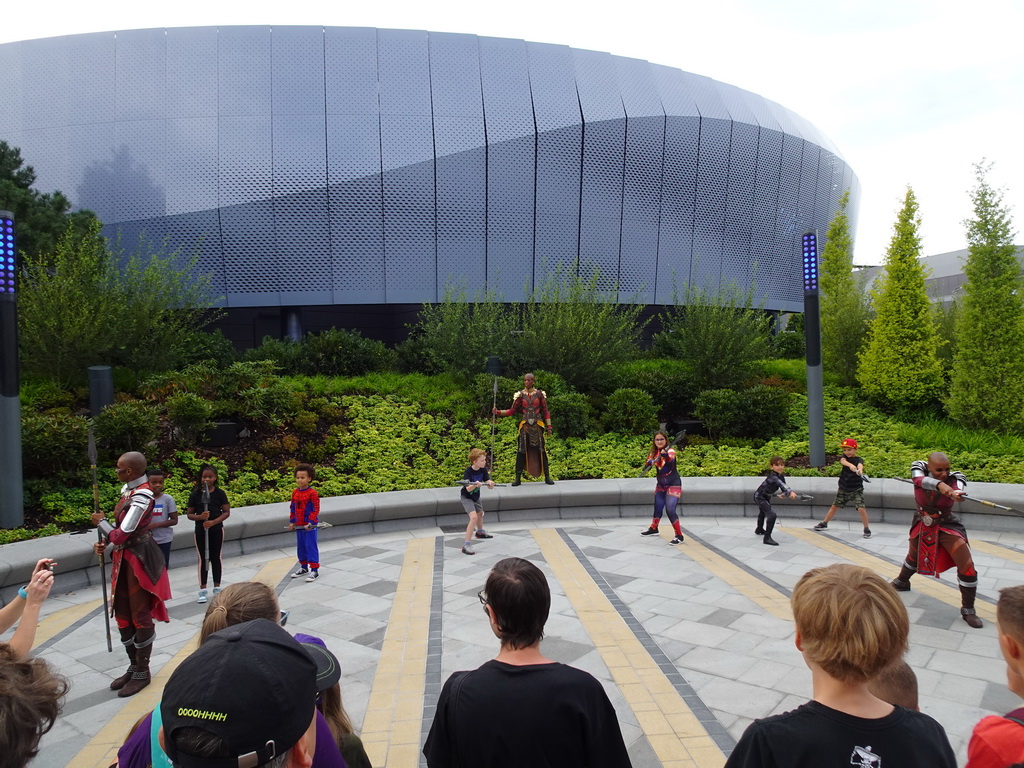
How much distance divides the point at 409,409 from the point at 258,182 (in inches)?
425

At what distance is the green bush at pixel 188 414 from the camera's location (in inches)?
488

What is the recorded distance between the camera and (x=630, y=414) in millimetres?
15695

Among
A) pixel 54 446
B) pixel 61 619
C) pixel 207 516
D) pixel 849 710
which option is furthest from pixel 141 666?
pixel 54 446

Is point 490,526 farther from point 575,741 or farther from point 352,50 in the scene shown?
point 352,50

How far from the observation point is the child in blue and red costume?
25.0 ft

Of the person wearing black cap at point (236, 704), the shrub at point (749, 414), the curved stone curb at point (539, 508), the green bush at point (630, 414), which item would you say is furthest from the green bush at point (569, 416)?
the person wearing black cap at point (236, 704)

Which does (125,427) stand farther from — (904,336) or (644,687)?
(904,336)

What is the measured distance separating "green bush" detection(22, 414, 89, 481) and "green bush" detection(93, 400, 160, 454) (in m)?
0.47

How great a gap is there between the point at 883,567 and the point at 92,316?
15.0 m

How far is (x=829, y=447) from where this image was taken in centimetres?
1431

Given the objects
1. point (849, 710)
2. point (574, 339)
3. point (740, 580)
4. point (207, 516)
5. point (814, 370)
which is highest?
point (574, 339)

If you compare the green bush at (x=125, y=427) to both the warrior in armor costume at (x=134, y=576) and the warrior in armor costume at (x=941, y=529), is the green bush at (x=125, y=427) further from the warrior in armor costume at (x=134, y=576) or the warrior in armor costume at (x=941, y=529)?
the warrior in armor costume at (x=941, y=529)

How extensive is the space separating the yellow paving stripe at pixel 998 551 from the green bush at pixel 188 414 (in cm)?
1266

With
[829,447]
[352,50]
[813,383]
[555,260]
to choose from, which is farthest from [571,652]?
[352,50]
